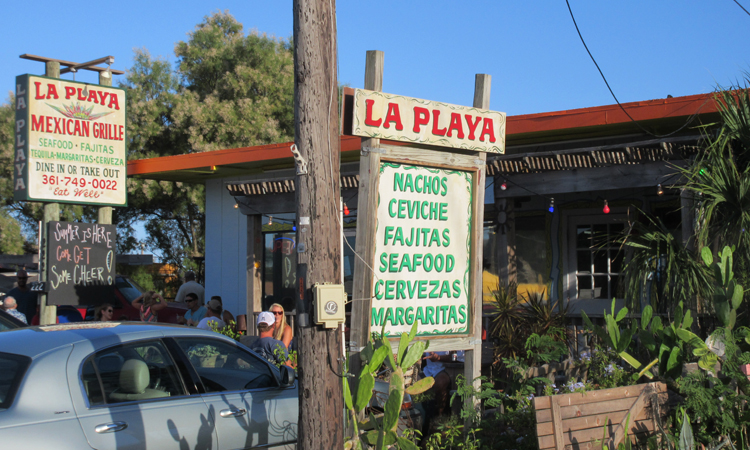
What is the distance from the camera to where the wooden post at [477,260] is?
5840mm

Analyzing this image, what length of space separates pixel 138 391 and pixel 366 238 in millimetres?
1904

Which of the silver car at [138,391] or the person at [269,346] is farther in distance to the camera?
the person at [269,346]

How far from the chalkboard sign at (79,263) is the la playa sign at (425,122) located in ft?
20.1

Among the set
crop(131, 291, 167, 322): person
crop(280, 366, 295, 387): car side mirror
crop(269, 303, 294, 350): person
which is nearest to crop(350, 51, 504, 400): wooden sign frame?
crop(280, 366, 295, 387): car side mirror

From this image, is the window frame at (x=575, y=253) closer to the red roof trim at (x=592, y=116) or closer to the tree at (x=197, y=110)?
the red roof trim at (x=592, y=116)

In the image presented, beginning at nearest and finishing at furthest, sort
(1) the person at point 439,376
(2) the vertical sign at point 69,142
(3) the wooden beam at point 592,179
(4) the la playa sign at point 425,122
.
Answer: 1. (4) the la playa sign at point 425,122
2. (1) the person at point 439,376
3. (3) the wooden beam at point 592,179
4. (2) the vertical sign at point 69,142

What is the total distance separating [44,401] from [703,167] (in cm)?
615

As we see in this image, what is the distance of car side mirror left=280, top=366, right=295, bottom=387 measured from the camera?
17.3 ft

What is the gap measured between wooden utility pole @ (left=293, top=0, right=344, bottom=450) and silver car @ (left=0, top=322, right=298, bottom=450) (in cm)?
99

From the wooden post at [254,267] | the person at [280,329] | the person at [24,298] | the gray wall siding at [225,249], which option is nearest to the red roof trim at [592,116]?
the wooden post at [254,267]

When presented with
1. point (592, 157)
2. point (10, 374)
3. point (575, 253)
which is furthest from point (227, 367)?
point (575, 253)

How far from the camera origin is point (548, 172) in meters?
9.65

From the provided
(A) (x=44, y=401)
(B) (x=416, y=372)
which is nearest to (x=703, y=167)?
(B) (x=416, y=372)

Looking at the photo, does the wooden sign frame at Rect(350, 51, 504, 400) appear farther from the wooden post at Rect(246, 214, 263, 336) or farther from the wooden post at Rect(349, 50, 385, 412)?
the wooden post at Rect(246, 214, 263, 336)
